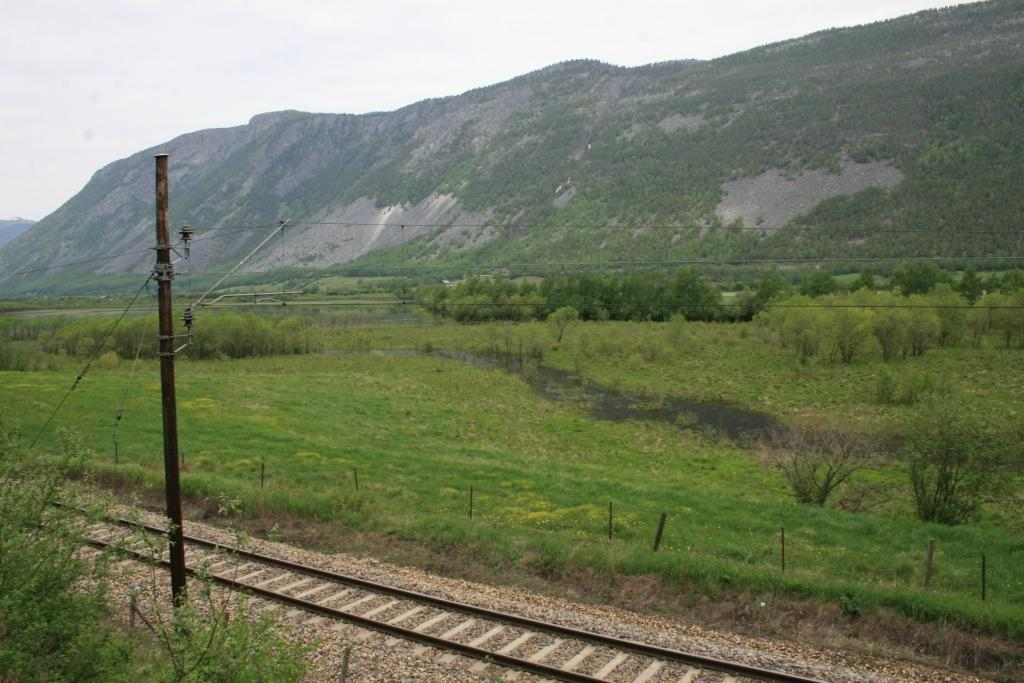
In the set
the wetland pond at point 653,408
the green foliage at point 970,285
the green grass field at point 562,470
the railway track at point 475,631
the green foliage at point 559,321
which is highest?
the green foliage at point 970,285

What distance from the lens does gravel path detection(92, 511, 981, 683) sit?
462 inches

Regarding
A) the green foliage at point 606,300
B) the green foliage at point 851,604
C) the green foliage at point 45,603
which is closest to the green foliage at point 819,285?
the green foliage at point 606,300

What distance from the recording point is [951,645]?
43.5 ft

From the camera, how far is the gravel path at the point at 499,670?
11.7m

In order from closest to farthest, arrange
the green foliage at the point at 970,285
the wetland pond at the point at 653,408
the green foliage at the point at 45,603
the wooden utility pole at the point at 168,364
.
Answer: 1. the green foliage at the point at 45,603
2. the wooden utility pole at the point at 168,364
3. the wetland pond at the point at 653,408
4. the green foliage at the point at 970,285

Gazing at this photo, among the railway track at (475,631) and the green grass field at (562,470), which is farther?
the green grass field at (562,470)

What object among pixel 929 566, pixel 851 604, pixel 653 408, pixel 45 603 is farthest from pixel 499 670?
pixel 653 408

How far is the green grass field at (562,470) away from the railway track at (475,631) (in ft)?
11.5

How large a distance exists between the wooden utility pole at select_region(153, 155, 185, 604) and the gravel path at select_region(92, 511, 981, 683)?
2.91 feet

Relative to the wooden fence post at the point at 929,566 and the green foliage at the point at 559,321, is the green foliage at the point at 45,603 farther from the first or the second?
the green foliage at the point at 559,321

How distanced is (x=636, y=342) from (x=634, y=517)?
177 feet

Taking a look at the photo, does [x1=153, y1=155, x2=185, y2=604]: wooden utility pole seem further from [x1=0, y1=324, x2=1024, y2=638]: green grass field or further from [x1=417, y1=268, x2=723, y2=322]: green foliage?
[x1=417, y1=268, x2=723, y2=322]: green foliage

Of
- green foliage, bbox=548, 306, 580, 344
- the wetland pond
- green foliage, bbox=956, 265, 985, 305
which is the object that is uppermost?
green foliage, bbox=956, 265, 985, 305

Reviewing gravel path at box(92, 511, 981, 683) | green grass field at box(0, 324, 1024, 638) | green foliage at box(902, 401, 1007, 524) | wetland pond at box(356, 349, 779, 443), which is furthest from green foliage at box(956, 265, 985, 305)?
gravel path at box(92, 511, 981, 683)
